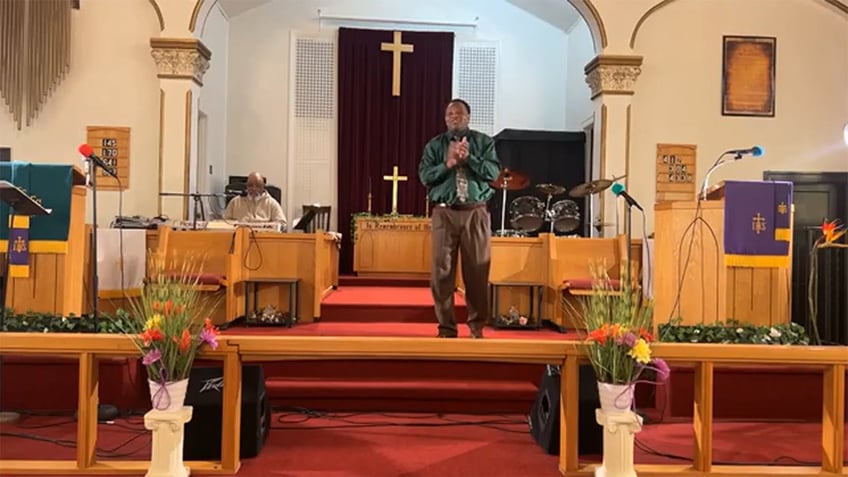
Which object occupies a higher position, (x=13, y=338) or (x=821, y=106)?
(x=821, y=106)

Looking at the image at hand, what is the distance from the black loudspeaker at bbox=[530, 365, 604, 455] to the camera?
311cm

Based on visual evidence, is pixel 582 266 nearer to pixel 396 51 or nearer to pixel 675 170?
pixel 675 170

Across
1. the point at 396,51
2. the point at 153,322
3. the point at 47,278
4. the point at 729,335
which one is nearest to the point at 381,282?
the point at 396,51

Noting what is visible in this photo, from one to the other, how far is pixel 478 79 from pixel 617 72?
3.43 meters

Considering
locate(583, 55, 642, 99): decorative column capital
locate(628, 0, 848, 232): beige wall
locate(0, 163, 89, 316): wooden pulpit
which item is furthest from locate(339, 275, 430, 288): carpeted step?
locate(0, 163, 89, 316): wooden pulpit

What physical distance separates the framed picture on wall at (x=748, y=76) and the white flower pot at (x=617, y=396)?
6388 millimetres

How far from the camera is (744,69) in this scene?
313 inches

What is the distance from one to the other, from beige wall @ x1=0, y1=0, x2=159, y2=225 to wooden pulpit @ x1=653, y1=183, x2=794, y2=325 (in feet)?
19.2

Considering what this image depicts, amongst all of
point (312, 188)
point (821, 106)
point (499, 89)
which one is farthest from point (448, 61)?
point (821, 106)

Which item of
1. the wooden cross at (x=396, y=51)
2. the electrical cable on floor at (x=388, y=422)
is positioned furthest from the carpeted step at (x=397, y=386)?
the wooden cross at (x=396, y=51)

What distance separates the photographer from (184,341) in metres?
2.63

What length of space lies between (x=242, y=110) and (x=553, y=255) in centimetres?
653

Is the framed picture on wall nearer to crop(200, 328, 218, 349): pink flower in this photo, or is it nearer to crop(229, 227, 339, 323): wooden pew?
crop(229, 227, 339, 323): wooden pew

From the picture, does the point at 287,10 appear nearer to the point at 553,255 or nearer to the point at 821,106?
the point at 553,255
